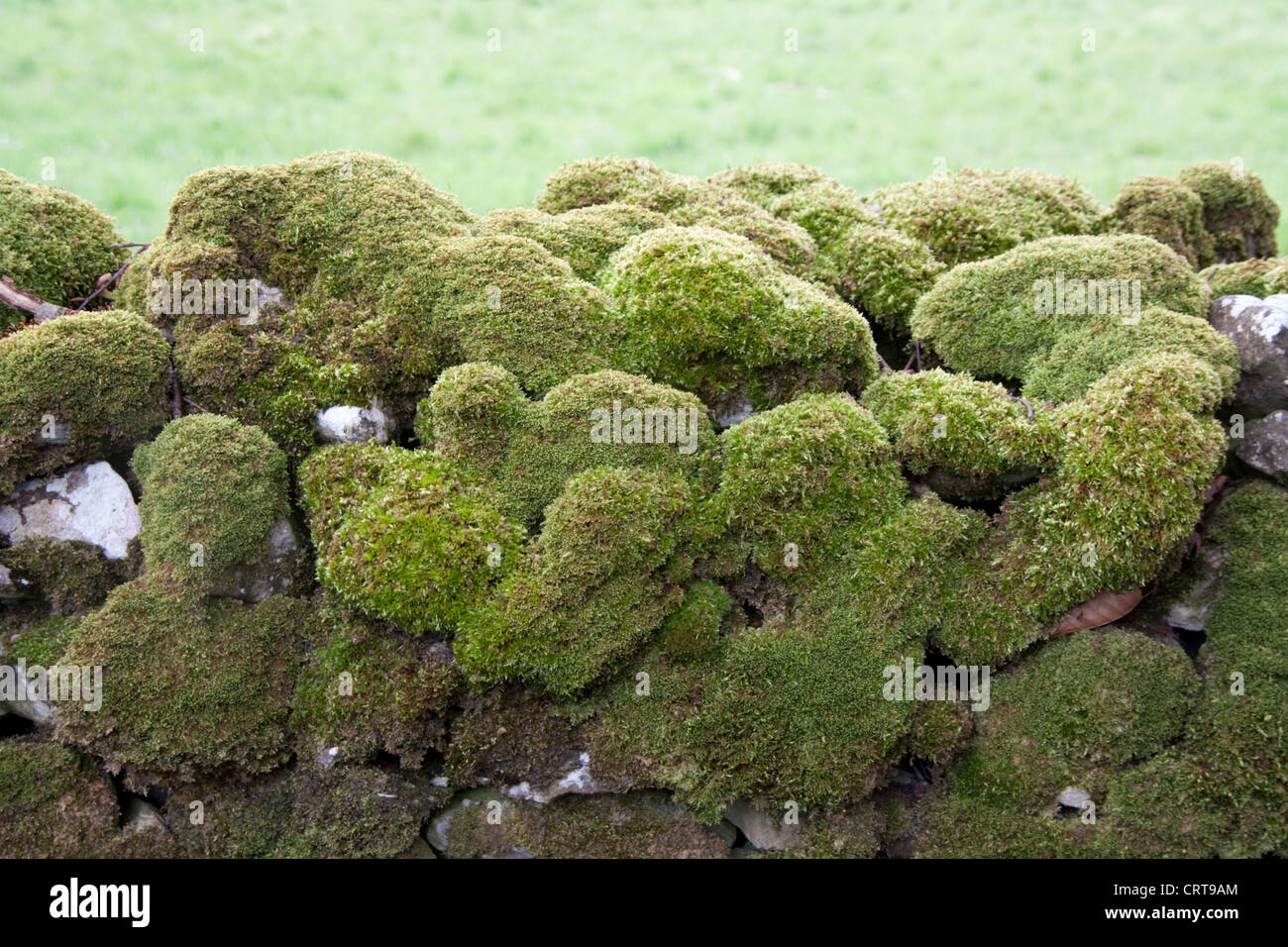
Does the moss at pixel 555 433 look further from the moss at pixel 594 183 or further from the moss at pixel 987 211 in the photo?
the moss at pixel 987 211

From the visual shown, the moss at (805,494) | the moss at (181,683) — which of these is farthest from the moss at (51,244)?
the moss at (805,494)

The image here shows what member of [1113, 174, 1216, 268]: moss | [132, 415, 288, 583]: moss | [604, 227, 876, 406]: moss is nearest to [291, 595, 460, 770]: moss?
[132, 415, 288, 583]: moss

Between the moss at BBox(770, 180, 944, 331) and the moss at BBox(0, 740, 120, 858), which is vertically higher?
the moss at BBox(770, 180, 944, 331)

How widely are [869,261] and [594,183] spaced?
183 centimetres

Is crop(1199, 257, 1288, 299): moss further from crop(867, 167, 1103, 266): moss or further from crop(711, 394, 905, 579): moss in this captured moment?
crop(711, 394, 905, 579): moss

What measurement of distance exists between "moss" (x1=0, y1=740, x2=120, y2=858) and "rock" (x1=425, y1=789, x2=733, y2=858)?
4.62 feet

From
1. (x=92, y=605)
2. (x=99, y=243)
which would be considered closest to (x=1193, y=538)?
(x=92, y=605)

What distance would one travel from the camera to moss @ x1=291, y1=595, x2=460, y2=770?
400 centimetres

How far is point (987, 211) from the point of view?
5723mm

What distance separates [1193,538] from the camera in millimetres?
4348

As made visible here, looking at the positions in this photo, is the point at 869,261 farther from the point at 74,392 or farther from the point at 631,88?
the point at 631,88
